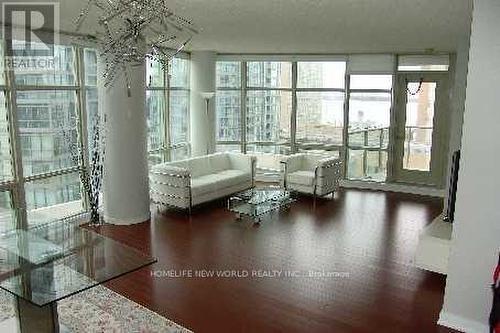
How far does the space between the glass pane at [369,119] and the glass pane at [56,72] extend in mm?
5660

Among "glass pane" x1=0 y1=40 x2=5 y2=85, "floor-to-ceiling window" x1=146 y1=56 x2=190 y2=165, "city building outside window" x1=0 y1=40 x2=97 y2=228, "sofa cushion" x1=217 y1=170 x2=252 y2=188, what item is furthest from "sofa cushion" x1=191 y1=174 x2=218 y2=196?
"glass pane" x1=0 y1=40 x2=5 y2=85

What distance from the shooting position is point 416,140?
8.90m

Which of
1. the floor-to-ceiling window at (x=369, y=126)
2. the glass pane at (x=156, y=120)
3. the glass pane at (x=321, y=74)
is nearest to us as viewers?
the glass pane at (x=156, y=120)

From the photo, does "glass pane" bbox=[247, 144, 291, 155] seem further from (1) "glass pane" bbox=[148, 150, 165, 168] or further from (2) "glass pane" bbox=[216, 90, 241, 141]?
(1) "glass pane" bbox=[148, 150, 165, 168]

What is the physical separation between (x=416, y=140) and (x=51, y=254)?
7.42 m

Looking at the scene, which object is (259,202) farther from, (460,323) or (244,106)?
(460,323)

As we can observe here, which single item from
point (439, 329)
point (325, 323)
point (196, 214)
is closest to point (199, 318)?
point (325, 323)

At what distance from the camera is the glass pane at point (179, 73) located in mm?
8703

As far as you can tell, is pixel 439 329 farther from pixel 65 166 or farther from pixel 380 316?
pixel 65 166

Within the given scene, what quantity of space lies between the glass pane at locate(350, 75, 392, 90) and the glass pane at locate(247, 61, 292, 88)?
1.43 metres

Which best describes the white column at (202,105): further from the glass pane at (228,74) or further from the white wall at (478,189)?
the white wall at (478,189)

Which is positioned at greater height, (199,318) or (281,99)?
(281,99)

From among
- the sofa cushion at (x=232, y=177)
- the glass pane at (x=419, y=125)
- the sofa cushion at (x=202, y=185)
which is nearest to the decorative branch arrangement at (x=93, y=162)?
the sofa cushion at (x=202, y=185)

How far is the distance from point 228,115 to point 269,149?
4.11 feet
